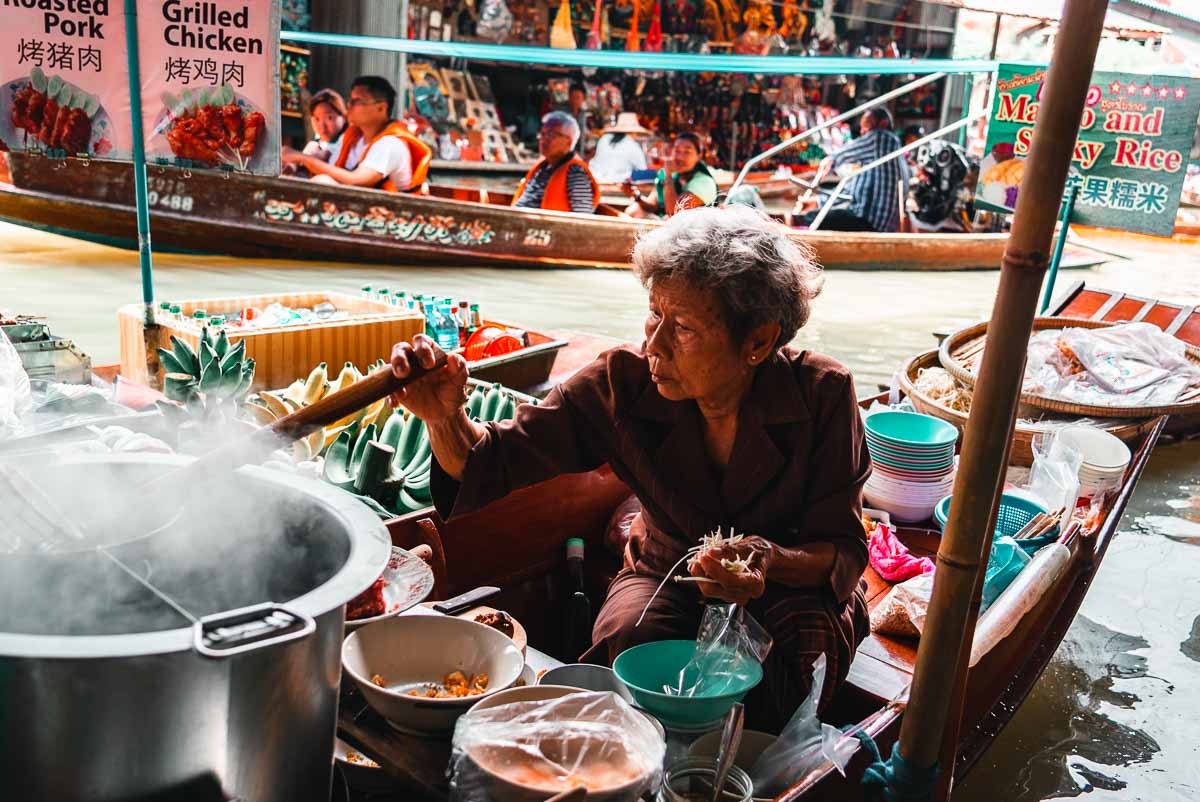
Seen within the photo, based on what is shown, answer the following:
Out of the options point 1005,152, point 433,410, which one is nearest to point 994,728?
point 433,410

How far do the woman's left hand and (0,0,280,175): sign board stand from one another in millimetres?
2176

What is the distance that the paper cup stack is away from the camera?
3.21 m

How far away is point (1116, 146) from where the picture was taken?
5070 mm

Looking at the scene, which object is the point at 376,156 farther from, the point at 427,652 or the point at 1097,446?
the point at 427,652

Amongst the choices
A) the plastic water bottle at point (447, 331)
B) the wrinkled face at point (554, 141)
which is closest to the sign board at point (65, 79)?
the plastic water bottle at point (447, 331)

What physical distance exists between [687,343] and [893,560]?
1502 millimetres

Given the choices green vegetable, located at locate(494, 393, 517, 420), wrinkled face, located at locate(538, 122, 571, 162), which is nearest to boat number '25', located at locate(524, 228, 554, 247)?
wrinkled face, located at locate(538, 122, 571, 162)

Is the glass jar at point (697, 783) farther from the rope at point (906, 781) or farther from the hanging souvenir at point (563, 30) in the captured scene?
the hanging souvenir at point (563, 30)

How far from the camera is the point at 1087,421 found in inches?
164

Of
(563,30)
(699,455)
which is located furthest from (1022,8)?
(699,455)

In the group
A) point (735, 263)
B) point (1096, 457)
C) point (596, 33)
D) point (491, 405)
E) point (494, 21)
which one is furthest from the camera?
point (596, 33)

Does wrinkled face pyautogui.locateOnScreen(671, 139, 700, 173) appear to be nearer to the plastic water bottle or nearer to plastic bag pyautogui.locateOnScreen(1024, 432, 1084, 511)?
the plastic water bottle

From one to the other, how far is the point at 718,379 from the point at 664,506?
1.00 ft

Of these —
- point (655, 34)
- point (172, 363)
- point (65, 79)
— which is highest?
point (655, 34)
